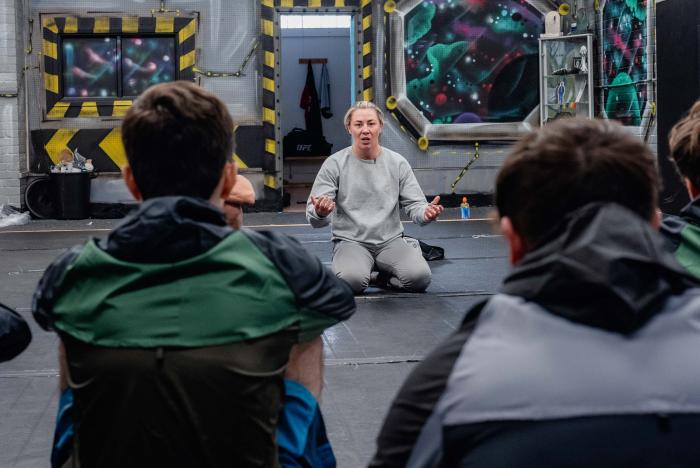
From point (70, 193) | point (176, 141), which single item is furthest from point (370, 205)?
point (70, 193)

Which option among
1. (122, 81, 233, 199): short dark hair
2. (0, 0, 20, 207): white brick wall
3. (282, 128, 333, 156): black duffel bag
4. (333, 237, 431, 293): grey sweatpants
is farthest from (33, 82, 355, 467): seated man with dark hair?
(282, 128, 333, 156): black duffel bag

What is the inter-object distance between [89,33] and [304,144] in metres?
4.36

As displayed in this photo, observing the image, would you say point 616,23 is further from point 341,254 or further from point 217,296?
point 217,296

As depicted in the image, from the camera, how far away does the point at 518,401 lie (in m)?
1.26

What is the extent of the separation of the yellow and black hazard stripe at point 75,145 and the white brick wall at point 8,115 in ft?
1.12

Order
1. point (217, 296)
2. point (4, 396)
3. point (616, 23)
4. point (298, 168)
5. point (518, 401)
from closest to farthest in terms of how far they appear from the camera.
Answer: point (518, 401)
point (217, 296)
point (4, 396)
point (616, 23)
point (298, 168)

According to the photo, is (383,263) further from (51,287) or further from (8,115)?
(8,115)

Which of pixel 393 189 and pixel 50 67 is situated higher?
pixel 50 67

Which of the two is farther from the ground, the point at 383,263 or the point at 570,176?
the point at 570,176

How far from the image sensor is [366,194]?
22.1 ft

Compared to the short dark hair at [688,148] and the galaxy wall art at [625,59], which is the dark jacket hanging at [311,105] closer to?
the galaxy wall art at [625,59]

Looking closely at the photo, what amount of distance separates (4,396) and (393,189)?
3093 millimetres

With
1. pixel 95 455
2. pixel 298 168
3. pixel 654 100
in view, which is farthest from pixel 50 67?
pixel 95 455

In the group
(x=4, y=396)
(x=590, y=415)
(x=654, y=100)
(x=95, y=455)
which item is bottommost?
(x=4, y=396)
